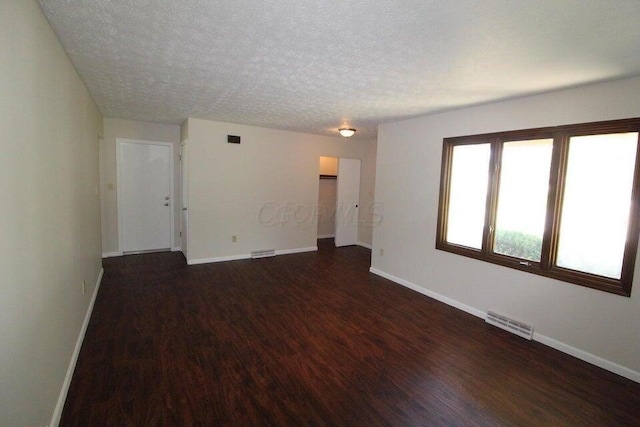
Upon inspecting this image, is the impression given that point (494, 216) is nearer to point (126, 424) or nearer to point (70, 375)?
point (126, 424)

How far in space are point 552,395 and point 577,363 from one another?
0.68m

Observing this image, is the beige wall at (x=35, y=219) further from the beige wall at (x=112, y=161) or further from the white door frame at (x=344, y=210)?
the white door frame at (x=344, y=210)

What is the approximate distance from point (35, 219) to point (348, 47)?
2.15 meters

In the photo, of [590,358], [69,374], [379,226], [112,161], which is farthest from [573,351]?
[112,161]

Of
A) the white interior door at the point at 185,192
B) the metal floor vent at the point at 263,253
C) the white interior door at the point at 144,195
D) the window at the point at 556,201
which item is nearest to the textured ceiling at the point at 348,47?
→ the window at the point at 556,201

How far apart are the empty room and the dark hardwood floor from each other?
21 mm

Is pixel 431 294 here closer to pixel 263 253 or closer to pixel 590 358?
pixel 590 358

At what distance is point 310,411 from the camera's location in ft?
6.32

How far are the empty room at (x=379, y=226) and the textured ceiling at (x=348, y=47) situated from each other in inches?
0.8

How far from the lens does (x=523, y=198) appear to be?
122 inches

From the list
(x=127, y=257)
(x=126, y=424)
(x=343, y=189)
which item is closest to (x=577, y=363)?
(x=126, y=424)

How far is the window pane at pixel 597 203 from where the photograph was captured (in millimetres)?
2490

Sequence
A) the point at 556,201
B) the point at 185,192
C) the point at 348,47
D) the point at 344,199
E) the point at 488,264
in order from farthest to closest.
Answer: the point at 344,199
the point at 185,192
the point at 488,264
the point at 556,201
the point at 348,47

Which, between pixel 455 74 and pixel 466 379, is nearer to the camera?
pixel 466 379
